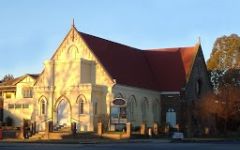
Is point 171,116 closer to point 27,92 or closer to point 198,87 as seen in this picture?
point 198,87

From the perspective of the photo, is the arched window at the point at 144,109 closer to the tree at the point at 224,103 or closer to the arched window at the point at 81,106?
the tree at the point at 224,103

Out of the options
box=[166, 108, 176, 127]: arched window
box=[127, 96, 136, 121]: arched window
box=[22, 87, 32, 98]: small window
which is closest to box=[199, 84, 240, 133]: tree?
box=[166, 108, 176, 127]: arched window

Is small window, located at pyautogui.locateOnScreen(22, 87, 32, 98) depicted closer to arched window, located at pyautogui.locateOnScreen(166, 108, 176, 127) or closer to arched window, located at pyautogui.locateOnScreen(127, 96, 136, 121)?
arched window, located at pyautogui.locateOnScreen(127, 96, 136, 121)

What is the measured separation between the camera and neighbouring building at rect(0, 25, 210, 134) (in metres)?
62.8

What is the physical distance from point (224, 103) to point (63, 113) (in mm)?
21691

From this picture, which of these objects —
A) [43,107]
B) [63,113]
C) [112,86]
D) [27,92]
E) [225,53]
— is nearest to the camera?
[112,86]

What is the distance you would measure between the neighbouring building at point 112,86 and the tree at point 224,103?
2.11 m

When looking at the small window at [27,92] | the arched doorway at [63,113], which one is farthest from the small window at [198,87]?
the small window at [27,92]

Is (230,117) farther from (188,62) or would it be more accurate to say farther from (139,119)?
(139,119)

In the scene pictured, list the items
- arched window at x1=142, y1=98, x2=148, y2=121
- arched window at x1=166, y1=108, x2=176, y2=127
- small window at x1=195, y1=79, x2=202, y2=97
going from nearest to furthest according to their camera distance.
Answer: arched window at x1=142, y1=98, x2=148, y2=121
arched window at x1=166, y1=108, x2=176, y2=127
small window at x1=195, y1=79, x2=202, y2=97

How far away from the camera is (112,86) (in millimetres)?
62938

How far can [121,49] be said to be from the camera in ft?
236

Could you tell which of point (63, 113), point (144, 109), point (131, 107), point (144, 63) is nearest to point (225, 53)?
point (144, 63)

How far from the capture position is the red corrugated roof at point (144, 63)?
65.9 m
